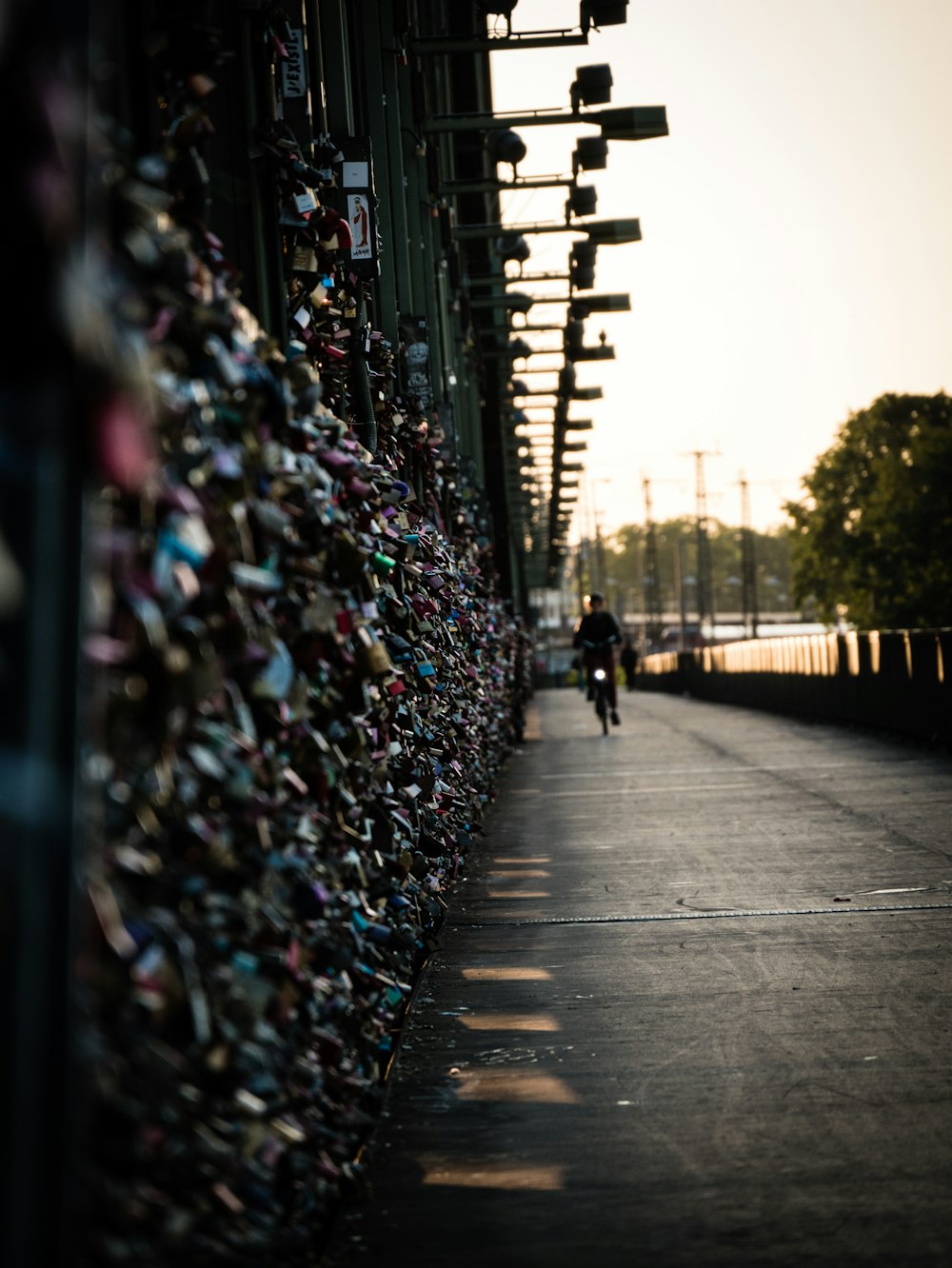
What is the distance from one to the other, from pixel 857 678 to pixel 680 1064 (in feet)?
60.5

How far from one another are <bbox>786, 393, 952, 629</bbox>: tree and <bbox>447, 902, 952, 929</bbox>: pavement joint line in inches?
2457

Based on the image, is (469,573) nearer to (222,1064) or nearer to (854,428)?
(222,1064)

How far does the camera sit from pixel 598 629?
24.1m

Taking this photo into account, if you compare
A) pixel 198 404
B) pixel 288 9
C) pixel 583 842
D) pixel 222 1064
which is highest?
pixel 288 9

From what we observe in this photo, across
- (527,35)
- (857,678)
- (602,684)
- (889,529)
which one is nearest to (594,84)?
(527,35)

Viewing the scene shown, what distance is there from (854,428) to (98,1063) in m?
93.9

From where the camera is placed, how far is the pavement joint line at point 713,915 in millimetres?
7598

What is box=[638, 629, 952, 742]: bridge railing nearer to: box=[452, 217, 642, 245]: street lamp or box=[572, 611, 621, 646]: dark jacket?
box=[572, 611, 621, 646]: dark jacket

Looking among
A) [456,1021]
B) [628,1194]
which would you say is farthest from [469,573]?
[628,1194]

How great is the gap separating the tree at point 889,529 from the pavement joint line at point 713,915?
205 ft

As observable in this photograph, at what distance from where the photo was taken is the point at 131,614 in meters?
2.29

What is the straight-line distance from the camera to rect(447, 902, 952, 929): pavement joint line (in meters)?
7.60

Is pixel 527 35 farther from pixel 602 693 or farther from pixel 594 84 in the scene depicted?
pixel 602 693

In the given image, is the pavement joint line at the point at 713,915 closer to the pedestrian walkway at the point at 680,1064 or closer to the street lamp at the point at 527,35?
the pedestrian walkway at the point at 680,1064
